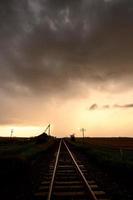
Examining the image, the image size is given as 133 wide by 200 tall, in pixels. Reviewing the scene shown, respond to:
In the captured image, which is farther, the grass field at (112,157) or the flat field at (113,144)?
the flat field at (113,144)

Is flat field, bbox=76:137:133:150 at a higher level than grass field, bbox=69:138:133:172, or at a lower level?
higher

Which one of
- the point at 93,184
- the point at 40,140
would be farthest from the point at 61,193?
the point at 40,140

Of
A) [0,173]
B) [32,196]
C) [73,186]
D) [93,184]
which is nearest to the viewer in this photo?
[32,196]

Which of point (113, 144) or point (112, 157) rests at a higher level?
point (113, 144)

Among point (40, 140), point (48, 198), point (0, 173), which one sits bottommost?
point (48, 198)

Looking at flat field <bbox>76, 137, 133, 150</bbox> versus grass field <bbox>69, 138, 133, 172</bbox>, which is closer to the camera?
grass field <bbox>69, 138, 133, 172</bbox>

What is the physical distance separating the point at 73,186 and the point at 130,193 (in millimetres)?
2310

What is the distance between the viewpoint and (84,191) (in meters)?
10.0

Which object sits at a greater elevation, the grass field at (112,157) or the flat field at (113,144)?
the flat field at (113,144)

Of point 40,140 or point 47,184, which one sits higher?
point 40,140

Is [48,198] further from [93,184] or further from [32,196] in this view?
[93,184]

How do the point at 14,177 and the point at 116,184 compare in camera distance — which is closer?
the point at 116,184

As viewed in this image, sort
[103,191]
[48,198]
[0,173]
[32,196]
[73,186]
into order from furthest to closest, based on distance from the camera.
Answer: [0,173], [73,186], [103,191], [32,196], [48,198]

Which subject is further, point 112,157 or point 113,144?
point 113,144
